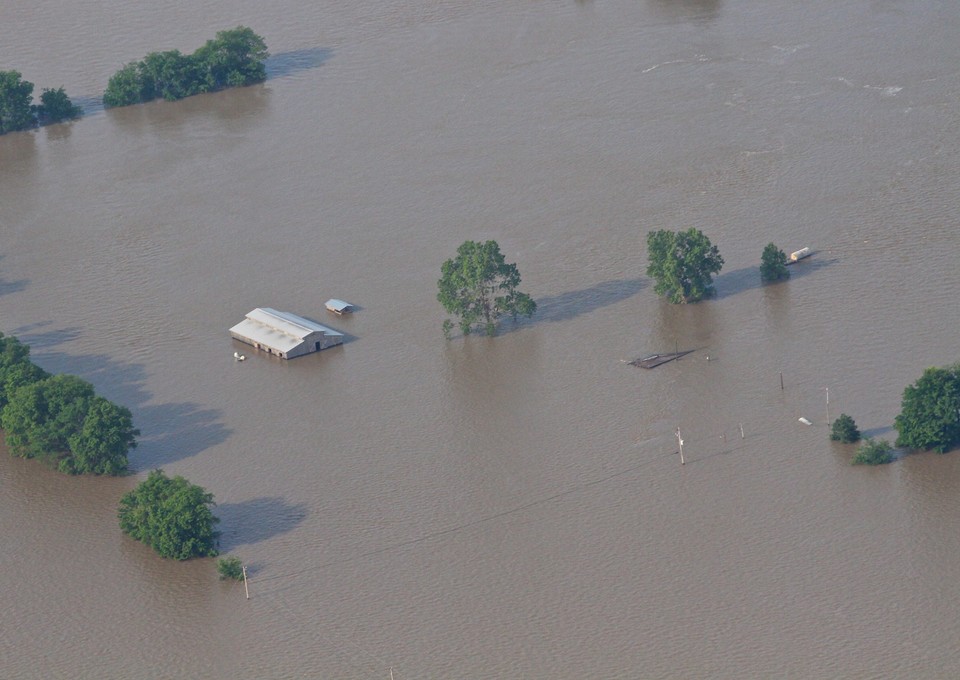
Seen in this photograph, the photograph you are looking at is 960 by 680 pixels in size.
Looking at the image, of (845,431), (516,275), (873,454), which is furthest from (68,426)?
(873,454)

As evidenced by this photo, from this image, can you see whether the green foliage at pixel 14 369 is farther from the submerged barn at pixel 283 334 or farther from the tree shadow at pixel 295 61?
the tree shadow at pixel 295 61

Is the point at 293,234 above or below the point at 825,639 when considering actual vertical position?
above

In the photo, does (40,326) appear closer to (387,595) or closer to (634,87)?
(387,595)

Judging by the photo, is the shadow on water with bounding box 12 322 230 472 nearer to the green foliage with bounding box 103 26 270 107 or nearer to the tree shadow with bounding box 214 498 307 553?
the tree shadow with bounding box 214 498 307 553

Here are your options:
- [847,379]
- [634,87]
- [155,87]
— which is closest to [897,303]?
[847,379]

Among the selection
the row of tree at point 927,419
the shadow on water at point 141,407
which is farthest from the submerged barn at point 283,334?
the row of tree at point 927,419

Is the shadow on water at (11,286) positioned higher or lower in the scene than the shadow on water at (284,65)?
lower
